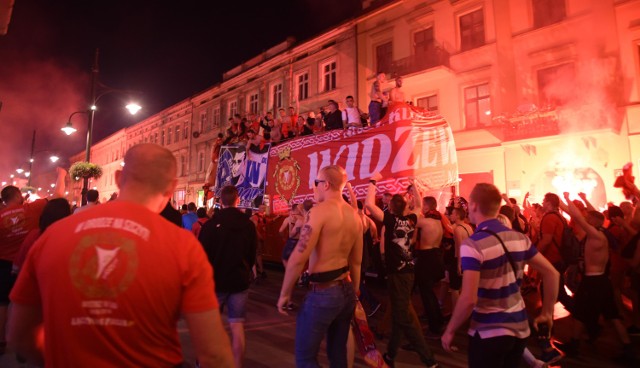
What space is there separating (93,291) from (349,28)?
882 inches

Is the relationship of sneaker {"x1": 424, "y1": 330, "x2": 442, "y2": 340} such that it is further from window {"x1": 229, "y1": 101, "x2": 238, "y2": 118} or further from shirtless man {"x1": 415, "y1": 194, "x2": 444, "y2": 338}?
window {"x1": 229, "y1": 101, "x2": 238, "y2": 118}

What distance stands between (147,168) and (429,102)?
1800cm

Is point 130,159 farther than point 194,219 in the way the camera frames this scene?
No

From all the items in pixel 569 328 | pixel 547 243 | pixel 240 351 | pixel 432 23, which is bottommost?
pixel 569 328

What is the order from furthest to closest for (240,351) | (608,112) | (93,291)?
(608,112) → (240,351) → (93,291)

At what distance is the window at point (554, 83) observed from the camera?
1410cm

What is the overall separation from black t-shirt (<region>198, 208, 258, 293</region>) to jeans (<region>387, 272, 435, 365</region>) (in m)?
1.83

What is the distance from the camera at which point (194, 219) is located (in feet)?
29.5

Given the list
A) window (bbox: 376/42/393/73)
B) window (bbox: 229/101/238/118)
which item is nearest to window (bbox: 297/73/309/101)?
window (bbox: 376/42/393/73)

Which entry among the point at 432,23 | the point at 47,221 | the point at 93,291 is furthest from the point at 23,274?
the point at 432,23

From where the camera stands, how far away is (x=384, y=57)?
20.0m

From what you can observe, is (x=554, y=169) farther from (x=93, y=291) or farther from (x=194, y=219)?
(x=93, y=291)

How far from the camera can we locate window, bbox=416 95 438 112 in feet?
58.3

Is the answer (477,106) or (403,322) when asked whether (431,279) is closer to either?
(403,322)
